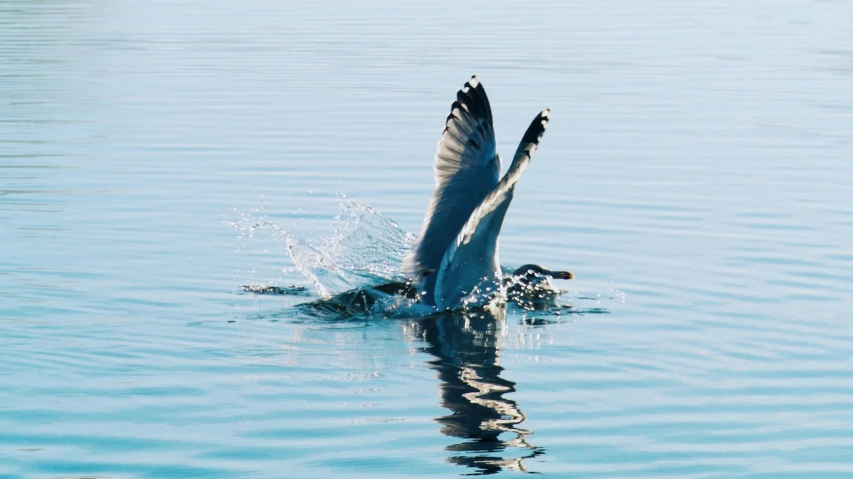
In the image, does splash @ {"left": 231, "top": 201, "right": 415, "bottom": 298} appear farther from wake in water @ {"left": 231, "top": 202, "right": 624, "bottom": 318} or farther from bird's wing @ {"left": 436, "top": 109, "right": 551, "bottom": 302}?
bird's wing @ {"left": 436, "top": 109, "right": 551, "bottom": 302}

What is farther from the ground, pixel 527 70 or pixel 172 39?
pixel 172 39

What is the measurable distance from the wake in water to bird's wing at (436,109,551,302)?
415 millimetres

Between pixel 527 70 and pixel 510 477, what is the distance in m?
19.2

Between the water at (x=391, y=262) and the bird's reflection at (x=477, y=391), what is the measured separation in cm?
3

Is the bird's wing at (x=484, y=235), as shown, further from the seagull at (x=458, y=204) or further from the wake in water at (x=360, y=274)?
the wake in water at (x=360, y=274)

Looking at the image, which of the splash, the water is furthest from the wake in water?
the water

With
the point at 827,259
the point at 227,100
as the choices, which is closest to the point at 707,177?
the point at 827,259

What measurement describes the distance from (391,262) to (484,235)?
224cm

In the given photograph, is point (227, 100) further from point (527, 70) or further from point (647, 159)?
point (647, 159)

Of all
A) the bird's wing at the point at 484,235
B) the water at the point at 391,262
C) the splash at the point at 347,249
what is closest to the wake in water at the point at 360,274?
the splash at the point at 347,249

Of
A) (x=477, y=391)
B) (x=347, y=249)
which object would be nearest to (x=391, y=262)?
(x=347, y=249)

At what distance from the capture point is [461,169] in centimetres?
1211

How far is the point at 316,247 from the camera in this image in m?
13.7

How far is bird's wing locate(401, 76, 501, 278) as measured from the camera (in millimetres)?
12023
